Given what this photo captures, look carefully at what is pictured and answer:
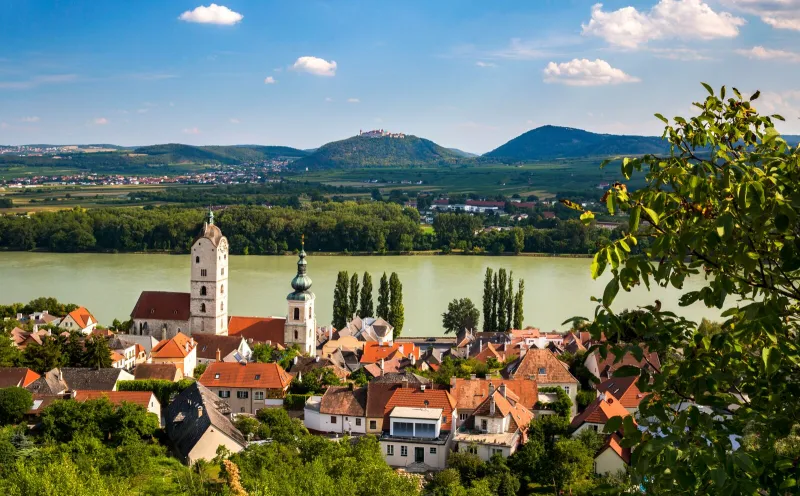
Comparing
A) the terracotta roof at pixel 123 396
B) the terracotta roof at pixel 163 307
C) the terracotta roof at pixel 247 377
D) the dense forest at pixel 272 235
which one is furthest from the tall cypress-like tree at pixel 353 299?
the dense forest at pixel 272 235

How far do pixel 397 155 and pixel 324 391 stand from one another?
14393 cm

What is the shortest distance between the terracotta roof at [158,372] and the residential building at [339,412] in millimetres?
3936

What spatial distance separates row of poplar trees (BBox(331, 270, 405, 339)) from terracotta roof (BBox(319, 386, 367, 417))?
10.4 meters

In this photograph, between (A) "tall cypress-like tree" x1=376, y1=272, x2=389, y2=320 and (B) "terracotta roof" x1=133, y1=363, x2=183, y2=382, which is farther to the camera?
(A) "tall cypress-like tree" x1=376, y1=272, x2=389, y2=320

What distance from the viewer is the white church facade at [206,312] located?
20.4 m

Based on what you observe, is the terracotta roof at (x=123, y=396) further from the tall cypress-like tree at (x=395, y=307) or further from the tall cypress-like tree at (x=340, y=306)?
the tall cypress-like tree at (x=395, y=307)

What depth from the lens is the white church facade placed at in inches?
803

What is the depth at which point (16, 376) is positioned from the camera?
1505cm

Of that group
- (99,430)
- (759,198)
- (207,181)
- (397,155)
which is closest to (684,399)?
(759,198)

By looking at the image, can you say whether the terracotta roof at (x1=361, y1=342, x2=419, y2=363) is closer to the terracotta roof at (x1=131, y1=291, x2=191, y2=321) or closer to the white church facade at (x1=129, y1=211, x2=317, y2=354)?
the white church facade at (x1=129, y1=211, x2=317, y2=354)

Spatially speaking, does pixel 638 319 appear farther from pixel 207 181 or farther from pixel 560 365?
pixel 207 181

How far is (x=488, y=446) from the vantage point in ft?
39.1

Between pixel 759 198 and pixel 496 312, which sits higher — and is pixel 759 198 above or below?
above

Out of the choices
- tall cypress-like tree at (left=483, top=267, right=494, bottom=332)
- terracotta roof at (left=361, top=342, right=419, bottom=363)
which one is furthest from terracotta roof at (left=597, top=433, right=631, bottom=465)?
tall cypress-like tree at (left=483, top=267, right=494, bottom=332)
